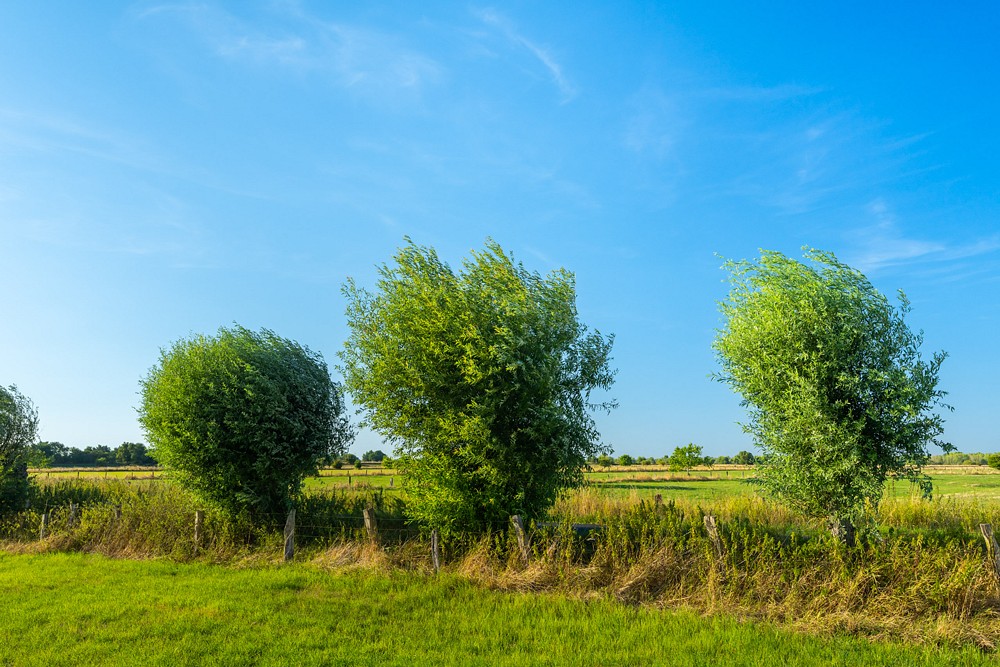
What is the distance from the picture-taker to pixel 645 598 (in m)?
12.1

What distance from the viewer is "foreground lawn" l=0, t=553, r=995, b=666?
9.40 metres

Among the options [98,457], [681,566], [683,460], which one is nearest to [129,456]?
[98,457]

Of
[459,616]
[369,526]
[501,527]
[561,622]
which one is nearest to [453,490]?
[501,527]

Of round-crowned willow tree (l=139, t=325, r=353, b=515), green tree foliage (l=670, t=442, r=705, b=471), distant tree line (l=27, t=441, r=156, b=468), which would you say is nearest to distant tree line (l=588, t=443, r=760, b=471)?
green tree foliage (l=670, t=442, r=705, b=471)

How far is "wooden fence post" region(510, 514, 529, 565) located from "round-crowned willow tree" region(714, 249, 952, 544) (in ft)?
19.2

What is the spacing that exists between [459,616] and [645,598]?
11.9ft

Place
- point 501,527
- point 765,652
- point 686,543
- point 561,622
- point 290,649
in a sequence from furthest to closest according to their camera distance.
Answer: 1. point 501,527
2. point 686,543
3. point 561,622
4. point 290,649
5. point 765,652

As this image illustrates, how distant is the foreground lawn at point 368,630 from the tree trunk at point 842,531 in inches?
175

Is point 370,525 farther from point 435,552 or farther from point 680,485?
point 680,485

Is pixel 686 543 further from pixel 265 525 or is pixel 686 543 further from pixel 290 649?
pixel 265 525

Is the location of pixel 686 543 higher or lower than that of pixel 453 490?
lower

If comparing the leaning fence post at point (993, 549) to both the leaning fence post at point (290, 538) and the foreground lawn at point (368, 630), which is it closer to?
the foreground lawn at point (368, 630)

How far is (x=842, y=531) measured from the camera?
45.6 ft

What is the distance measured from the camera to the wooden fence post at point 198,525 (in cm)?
1834
